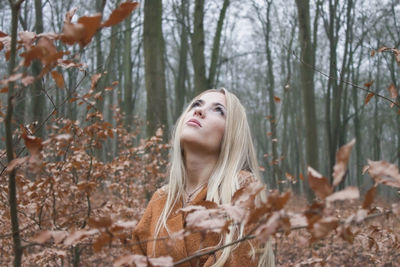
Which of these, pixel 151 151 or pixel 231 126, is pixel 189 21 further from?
pixel 231 126

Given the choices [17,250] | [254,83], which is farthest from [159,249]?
[254,83]

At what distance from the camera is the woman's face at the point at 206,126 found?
1.97m

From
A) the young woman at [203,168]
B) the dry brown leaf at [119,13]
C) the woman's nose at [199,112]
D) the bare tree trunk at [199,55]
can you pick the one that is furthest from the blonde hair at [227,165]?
the bare tree trunk at [199,55]

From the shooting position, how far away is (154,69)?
232 inches

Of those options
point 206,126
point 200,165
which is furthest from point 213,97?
point 200,165

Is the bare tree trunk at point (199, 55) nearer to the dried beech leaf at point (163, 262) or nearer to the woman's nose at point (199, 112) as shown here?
the woman's nose at point (199, 112)

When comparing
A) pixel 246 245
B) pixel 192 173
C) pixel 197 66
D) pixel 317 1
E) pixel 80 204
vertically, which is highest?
pixel 317 1

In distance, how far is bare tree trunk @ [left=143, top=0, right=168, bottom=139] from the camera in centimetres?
580

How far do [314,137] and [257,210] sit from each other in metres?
7.50

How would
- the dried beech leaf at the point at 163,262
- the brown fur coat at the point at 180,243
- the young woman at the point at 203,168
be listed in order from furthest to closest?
the young woman at the point at 203,168
the brown fur coat at the point at 180,243
the dried beech leaf at the point at 163,262

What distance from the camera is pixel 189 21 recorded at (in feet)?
44.5

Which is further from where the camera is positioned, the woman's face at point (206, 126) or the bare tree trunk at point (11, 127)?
the woman's face at point (206, 126)

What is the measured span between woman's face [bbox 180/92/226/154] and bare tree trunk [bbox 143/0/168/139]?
11.9 feet

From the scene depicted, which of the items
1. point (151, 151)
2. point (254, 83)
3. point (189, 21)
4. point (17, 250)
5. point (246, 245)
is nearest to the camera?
point (17, 250)
